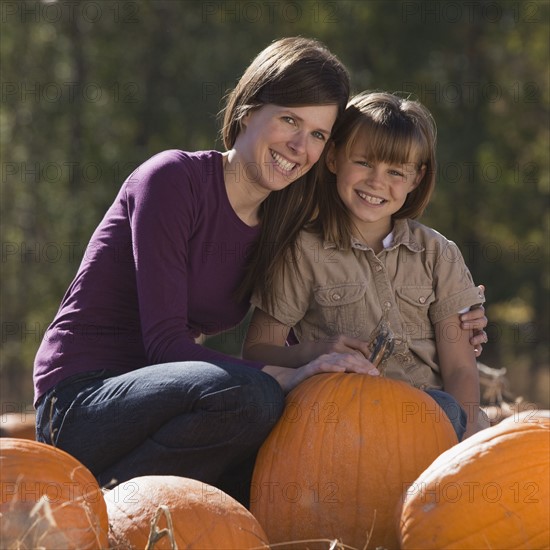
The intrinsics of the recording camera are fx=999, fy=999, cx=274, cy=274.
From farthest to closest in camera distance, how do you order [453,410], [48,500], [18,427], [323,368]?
[18,427] < [453,410] < [323,368] < [48,500]

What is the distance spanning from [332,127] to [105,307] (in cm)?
98

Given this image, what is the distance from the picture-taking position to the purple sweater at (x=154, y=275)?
296 cm

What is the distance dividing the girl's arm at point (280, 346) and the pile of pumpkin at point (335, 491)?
0.26 meters

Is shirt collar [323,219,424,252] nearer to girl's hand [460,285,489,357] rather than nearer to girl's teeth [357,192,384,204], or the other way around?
girl's teeth [357,192,384,204]

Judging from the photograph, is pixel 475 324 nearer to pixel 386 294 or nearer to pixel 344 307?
pixel 386 294

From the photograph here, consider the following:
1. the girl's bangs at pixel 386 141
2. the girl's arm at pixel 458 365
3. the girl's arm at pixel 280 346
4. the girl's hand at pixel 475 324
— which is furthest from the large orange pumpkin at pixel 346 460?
the girl's bangs at pixel 386 141

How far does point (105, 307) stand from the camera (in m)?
3.12

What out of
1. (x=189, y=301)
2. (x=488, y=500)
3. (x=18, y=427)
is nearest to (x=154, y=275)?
(x=189, y=301)

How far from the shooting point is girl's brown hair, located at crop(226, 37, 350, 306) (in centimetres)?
315

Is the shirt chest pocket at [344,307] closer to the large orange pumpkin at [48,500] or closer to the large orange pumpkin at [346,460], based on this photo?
the large orange pumpkin at [346,460]

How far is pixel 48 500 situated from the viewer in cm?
208

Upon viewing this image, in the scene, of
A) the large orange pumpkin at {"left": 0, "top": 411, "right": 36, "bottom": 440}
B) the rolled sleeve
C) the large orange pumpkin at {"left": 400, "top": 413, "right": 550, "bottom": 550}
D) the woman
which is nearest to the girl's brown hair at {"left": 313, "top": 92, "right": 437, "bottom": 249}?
the woman

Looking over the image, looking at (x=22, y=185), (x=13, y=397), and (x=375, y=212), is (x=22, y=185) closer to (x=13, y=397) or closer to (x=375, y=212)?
(x=13, y=397)

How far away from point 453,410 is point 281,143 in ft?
3.28
